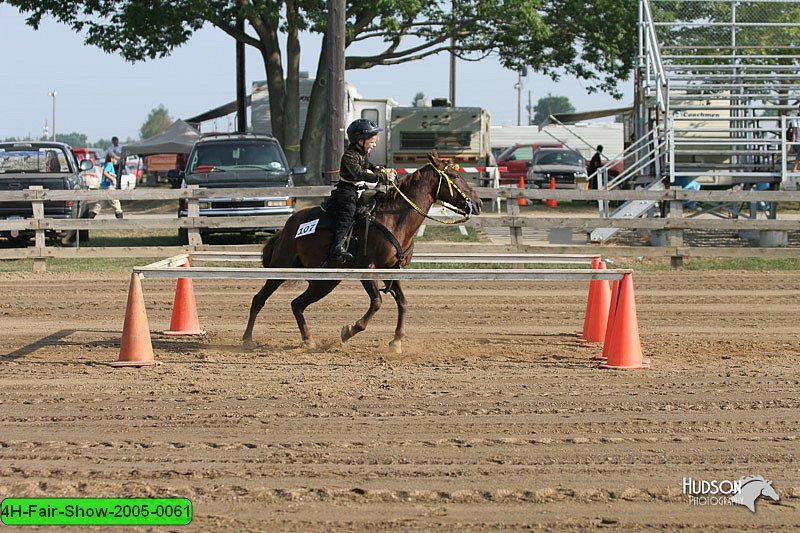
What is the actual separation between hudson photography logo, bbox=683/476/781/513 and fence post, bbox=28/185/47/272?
1423 cm

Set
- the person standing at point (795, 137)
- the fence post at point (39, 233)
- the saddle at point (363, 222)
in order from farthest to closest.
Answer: the person standing at point (795, 137) < the fence post at point (39, 233) < the saddle at point (363, 222)

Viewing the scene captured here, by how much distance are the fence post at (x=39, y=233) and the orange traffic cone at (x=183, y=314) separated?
23.5 ft

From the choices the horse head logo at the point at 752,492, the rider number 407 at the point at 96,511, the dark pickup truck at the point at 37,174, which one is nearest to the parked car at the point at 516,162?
the dark pickup truck at the point at 37,174

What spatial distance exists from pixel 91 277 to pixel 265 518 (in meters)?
12.1

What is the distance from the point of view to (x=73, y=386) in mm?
8594

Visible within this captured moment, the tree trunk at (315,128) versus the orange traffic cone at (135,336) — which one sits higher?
the tree trunk at (315,128)

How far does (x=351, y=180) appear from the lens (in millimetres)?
10250

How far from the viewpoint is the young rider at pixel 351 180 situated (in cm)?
1016

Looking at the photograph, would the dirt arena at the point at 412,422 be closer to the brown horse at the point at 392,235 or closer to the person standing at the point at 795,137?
the brown horse at the point at 392,235

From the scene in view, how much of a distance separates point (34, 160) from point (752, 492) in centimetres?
1847

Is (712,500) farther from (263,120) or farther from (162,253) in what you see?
(263,120)

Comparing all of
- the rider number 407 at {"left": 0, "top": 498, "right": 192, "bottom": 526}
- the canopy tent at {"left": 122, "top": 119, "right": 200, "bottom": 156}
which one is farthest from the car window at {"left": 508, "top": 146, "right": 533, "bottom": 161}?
the rider number 407 at {"left": 0, "top": 498, "right": 192, "bottom": 526}

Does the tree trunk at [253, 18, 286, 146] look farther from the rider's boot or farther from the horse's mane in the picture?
the rider's boot

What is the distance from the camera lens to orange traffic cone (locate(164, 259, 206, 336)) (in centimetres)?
1142
